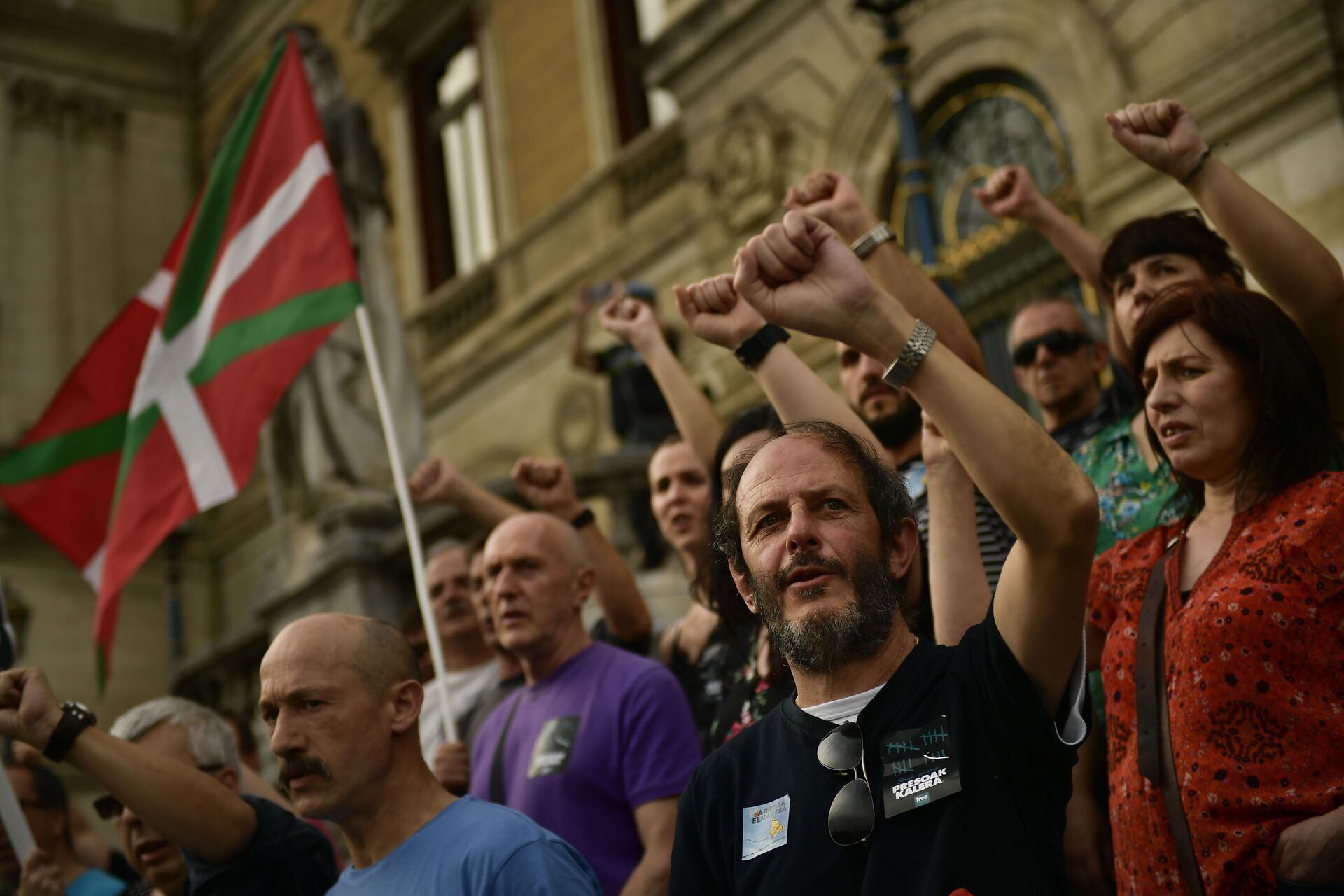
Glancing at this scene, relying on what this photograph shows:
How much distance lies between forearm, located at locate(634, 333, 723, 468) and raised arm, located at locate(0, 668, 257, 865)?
1.48 metres

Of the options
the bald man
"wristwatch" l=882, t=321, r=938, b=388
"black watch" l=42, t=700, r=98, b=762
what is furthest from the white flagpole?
"wristwatch" l=882, t=321, r=938, b=388

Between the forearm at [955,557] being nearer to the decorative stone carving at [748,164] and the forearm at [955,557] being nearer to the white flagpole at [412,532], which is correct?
the white flagpole at [412,532]

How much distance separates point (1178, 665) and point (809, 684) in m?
0.65

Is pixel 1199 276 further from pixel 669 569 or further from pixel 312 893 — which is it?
pixel 669 569

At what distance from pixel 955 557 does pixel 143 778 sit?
1898mm

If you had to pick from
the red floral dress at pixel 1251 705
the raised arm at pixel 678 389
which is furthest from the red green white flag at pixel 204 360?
the red floral dress at pixel 1251 705

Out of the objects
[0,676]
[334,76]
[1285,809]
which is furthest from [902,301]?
[334,76]

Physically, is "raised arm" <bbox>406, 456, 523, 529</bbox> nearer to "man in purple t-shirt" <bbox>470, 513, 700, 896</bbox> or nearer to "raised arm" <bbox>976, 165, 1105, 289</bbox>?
"man in purple t-shirt" <bbox>470, 513, 700, 896</bbox>

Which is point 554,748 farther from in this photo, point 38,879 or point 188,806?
point 38,879

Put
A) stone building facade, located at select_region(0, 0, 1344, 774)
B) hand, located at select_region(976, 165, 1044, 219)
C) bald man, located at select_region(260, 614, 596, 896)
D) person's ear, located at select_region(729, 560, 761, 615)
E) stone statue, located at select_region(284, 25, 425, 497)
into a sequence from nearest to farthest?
1. person's ear, located at select_region(729, 560, 761, 615)
2. bald man, located at select_region(260, 614, 596, 896)
3. hand, located at select_region(976, 165, 1044, 219)
4. stone building facade, located at select_region(0, 0, 1344, 774)
5. stone statue, located at select_region(284, 25, 425, 497)

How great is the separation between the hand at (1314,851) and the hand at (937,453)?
0.79 metres

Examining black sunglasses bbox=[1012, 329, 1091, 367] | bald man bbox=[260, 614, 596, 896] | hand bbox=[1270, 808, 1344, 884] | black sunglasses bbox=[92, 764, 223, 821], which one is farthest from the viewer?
black sunglasses bbox=[1012, 329, 1091, 367]

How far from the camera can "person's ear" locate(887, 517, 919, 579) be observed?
2.48 meters

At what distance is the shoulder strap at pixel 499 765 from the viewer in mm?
3664
